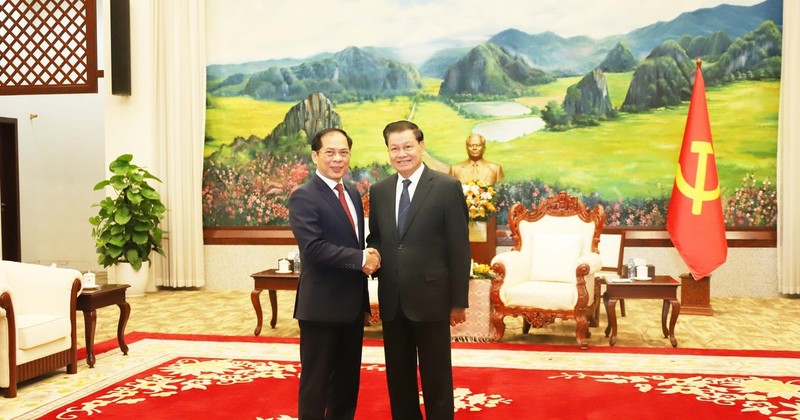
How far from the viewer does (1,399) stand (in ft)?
14.5

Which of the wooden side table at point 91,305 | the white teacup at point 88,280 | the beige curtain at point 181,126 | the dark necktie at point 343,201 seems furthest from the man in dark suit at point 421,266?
the beige curtain at point 181,126

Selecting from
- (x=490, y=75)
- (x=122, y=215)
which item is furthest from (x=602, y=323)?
(x=122, y=215)

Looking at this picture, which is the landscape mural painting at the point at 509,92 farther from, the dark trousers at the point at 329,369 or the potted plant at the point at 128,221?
the dark trousers at the point at 329,369

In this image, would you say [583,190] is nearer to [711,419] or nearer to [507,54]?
[507,54]

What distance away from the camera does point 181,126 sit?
954 centimetres

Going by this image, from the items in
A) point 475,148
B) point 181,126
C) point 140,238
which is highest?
point 181,126

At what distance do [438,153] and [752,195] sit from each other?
356cm

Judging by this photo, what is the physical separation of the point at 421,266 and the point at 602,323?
4415mm

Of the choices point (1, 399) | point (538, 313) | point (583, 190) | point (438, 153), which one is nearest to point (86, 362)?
point (1, 399)

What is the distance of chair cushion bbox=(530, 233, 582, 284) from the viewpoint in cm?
627

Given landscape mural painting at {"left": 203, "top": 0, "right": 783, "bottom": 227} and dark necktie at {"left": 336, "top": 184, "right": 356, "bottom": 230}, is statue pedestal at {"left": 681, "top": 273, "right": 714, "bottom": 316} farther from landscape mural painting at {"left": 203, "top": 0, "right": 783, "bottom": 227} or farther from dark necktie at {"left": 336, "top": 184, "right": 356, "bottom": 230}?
dark necktie at {"left": 336, "top": 184, "right": 356, "bottom": 230}

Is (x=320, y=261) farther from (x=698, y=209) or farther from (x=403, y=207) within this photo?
(x=698, y=209)

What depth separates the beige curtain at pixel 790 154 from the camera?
27.4ft

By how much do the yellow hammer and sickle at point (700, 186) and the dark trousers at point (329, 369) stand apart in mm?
5323
